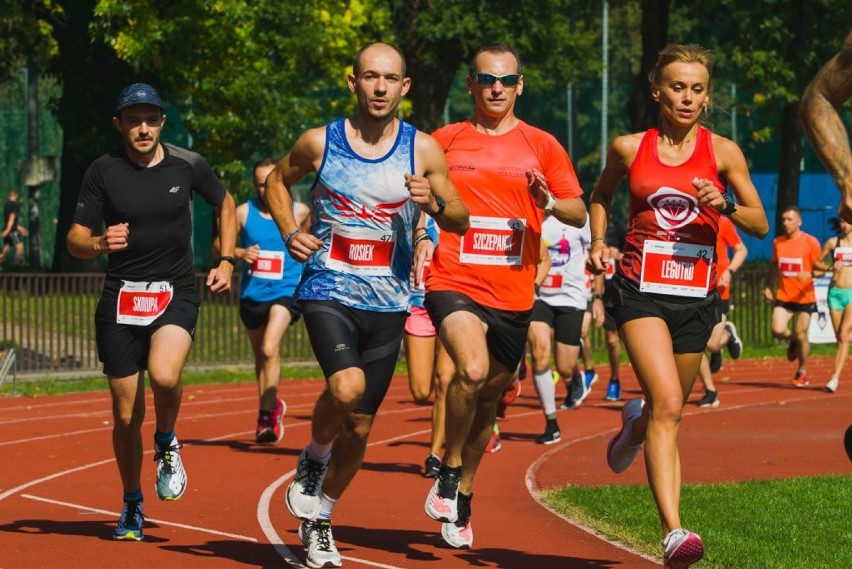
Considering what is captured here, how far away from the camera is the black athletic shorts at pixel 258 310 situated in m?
14.1

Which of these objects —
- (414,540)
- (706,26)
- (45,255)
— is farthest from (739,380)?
(706,26)

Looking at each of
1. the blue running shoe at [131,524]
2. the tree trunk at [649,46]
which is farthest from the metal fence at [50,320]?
the tree trunk at [649,46]

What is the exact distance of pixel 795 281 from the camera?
21.4m

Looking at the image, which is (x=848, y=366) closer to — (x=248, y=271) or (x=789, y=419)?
(x=789, y=419)

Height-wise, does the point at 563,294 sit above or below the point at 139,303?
below

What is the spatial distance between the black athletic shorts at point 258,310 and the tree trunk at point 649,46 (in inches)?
832

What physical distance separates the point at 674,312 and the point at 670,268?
0.21 metres

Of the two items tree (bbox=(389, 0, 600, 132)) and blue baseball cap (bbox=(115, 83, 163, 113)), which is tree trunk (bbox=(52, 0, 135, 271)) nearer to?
tree (bbox=(389, 0, 600, 132))

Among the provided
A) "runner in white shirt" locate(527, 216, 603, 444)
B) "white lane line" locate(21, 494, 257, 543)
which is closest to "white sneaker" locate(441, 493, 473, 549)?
"white lane line" locate(21, 494, 257, 543)

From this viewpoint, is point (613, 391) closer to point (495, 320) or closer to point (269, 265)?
point (269, 265)

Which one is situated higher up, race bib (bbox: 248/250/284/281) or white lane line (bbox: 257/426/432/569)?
race bib (bbox: 248/250/284/281)

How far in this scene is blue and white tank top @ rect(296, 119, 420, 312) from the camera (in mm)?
7887

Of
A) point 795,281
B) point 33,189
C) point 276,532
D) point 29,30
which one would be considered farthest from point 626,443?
point 33,189

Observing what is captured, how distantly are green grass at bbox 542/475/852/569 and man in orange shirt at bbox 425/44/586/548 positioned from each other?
1047 millimetres
